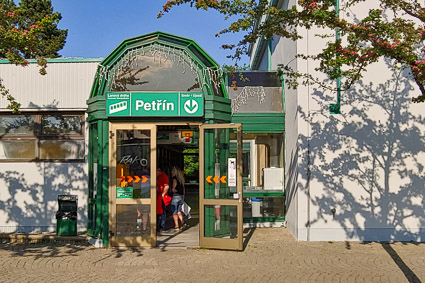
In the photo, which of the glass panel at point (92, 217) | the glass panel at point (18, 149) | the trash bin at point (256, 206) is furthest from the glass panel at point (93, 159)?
the trash bin at point (256, 206)

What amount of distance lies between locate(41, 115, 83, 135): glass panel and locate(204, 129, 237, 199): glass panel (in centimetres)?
358

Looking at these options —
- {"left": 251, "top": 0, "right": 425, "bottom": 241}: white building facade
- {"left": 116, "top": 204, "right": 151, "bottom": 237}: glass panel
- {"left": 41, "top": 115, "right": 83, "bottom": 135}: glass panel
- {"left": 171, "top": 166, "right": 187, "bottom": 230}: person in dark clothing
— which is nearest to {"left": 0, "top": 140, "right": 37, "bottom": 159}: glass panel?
{"left": 41, "top": 115, "right": 83, "bottom": 135}: glass panel

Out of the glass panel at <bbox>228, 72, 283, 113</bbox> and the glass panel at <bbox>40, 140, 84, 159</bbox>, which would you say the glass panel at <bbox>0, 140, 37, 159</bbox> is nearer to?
the glass panel at <bbox>40, 140, 84, 159</bbox>

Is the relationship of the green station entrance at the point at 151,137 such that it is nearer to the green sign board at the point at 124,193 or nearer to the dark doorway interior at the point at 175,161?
the green sign board at the point at 124,193

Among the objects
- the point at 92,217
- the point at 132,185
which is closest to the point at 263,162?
the point at 132,185

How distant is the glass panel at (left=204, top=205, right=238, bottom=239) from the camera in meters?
9.13

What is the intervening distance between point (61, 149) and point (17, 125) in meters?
1.28

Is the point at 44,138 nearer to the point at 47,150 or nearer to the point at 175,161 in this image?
the point at 47,150

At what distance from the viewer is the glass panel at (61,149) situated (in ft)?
36.7

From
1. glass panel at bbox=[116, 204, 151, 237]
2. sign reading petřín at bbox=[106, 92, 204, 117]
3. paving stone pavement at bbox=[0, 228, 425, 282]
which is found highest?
sign reading petřín at bbox=[106, 92, 204, 117]

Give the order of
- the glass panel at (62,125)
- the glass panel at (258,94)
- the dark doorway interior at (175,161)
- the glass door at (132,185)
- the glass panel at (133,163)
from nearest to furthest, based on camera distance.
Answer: the glass door at (132,185) < the glass panel at (133,163) < the dark doorway interior at (175,161) < the glass panel at (62,125) < the glass panel at (258,94)

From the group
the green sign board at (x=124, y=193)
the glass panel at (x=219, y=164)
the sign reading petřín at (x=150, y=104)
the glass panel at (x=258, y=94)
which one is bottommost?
the green sign board at (x=124, y=193)

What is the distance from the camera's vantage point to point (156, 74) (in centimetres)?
968

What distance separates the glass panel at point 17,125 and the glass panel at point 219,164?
469 centimetres
